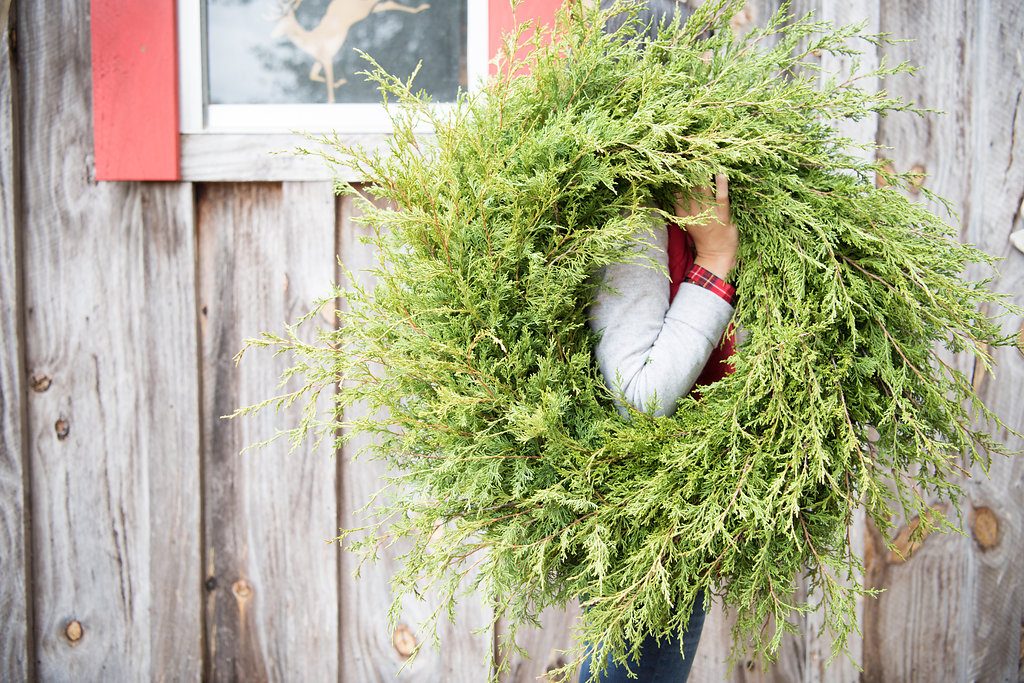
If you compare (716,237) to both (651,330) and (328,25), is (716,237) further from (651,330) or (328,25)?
(328,25)

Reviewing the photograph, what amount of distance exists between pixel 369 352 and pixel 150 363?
4.13 ft

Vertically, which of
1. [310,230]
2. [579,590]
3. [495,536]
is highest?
[310,230]

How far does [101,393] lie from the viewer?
2.31 meters

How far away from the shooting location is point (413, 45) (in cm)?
226

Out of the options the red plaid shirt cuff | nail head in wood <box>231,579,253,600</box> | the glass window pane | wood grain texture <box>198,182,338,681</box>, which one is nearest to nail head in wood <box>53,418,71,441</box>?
wood grain texture <box>198,182,338,681</box>

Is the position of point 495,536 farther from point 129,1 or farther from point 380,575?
point 129,1

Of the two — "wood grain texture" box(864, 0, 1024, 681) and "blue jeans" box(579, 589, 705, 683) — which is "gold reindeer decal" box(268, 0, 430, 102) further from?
"blue jeans" box(579, 589, 705, 683)

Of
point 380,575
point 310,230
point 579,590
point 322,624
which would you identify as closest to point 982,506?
point 579,590

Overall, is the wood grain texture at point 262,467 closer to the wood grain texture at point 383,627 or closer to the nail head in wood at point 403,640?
the wood grain texture at point 383,627

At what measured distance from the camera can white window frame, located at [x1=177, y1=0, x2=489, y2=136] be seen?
2.21 m

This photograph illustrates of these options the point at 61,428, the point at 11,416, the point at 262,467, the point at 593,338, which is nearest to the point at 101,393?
the point at 61,428

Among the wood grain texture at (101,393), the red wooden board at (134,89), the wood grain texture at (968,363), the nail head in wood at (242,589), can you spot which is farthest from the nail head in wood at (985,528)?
the red wooden board at (134,89)

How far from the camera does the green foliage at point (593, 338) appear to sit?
140 cm

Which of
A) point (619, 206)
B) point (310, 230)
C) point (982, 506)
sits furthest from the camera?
point (982, 506)
